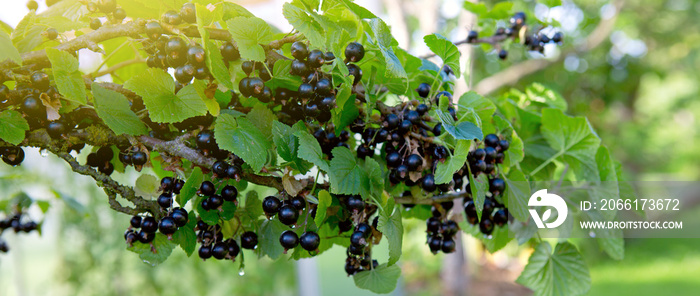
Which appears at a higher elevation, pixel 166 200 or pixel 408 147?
pixel 408 147

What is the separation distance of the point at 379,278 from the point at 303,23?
1.22ft

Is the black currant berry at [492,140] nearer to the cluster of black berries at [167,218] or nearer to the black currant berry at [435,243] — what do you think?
the black currant berry at [435,243]

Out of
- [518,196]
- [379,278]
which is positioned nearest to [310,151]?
[379,278]

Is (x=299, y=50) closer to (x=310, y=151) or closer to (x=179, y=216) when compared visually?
(x=310, y=151)

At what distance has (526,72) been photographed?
3504mm

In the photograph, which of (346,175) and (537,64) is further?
(537,64)

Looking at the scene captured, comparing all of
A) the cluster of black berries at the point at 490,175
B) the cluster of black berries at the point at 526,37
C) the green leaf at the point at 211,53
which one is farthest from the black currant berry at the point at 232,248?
the cluster of black berries at the point at 526,37

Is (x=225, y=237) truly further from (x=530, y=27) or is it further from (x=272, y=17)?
(x=272, y=17)

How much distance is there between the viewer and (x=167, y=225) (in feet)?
1.81

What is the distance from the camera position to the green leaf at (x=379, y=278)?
0.64m

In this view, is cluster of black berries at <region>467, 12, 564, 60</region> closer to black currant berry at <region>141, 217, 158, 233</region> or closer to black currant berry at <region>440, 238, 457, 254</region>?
black currant berry at <region>440, 238, 457, 254</region>

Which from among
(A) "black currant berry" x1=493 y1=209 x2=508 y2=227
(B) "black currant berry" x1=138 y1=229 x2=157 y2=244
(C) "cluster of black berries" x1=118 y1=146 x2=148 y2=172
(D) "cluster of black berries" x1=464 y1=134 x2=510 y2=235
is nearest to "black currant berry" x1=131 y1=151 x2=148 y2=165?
(C) "cluster of black berries" x1=118 y1=146 x2=148 y2=172

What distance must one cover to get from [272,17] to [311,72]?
2.95 meters

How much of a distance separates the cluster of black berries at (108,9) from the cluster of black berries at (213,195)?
238mm
